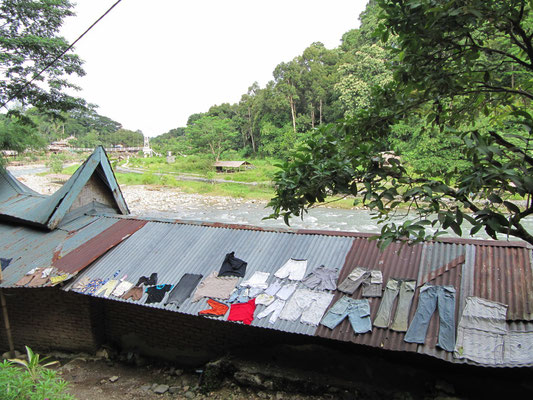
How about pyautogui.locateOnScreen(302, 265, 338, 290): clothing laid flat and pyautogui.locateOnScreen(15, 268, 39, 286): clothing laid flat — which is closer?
pyautogui.locateOnScreen(302, 265, 338, 290): clothing laid flat

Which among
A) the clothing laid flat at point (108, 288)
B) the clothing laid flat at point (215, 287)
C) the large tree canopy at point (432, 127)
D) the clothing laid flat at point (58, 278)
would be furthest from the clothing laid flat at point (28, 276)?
the large tree canopy at point (432, 127)

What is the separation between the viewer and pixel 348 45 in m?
40.3

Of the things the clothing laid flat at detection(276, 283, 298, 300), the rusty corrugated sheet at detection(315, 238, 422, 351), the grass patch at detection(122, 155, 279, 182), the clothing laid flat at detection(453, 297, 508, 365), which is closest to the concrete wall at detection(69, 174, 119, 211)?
the clothing laid flat at detection(276, 283, 298, 300)

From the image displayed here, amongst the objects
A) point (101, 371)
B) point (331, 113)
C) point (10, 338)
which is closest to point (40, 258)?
point (10, 338)

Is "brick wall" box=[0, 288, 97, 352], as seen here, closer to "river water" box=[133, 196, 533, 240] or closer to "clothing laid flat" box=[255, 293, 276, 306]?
"clothing laid flat" box=[255, 293, 276, 306]

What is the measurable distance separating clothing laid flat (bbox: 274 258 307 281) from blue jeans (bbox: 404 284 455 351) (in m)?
1.86

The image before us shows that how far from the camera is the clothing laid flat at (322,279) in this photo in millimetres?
5500

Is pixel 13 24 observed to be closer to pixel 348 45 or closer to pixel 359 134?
pixel 359 134

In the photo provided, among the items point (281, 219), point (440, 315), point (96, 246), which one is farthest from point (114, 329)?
point (281, 219)

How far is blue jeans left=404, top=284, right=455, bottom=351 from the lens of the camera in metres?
4.32

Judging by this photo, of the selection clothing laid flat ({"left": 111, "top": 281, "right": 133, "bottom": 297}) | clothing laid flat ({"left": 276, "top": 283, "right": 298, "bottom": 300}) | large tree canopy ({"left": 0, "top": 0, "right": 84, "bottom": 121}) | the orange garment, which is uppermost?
large tree canopy ({"left": 0, "top": 0, "right": 84, "bottom": 121})

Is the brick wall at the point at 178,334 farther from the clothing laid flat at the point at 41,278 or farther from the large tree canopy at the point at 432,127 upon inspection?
the large tree canopy at the point at 432,127

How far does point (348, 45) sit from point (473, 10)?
4184 cm

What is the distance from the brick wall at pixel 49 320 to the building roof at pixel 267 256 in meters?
0.68
